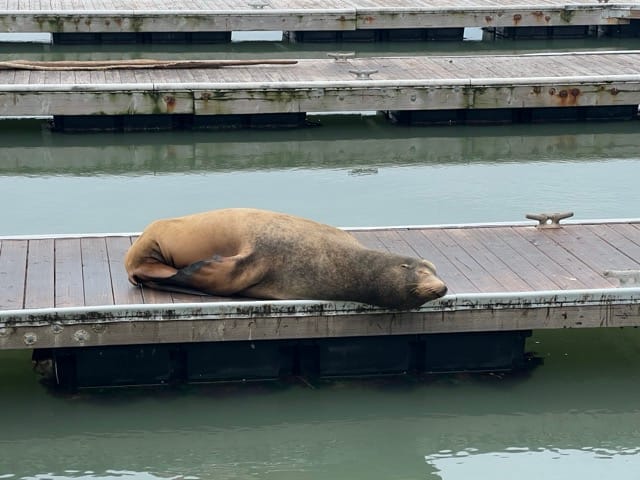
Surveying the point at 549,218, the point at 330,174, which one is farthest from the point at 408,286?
the point at 330,174

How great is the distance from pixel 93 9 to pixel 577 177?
25.6ft

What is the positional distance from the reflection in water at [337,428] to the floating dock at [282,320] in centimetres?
12

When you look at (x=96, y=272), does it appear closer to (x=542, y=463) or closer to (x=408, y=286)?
(x=408, y=286)

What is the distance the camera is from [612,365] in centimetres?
748

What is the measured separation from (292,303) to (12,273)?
1.52 metres

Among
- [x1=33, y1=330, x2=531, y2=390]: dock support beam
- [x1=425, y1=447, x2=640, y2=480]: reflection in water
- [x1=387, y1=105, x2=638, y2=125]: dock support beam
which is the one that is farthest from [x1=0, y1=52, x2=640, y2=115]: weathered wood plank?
[x1=425, y1=447, x2=640, y2=480]: reflection in water

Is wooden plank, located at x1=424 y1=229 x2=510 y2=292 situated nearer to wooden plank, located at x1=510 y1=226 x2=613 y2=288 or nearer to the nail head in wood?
wooden plank, located at x1=510 y1=226 x2=613 y2=288

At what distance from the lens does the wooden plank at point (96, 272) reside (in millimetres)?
6812

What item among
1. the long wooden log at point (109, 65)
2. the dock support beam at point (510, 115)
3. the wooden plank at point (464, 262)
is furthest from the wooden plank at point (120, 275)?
the dock support beam at point (510, 115)

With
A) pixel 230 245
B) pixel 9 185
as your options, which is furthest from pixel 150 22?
pixel 230 245

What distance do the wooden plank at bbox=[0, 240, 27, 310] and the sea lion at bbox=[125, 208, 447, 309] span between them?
57 cm

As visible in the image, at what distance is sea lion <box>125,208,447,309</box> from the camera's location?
22.4ft

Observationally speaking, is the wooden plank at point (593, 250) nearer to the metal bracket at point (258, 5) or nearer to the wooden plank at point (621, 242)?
the wooden plank at point (621, 242)

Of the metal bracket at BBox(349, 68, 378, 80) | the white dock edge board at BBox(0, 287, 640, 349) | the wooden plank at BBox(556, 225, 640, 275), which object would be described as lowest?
the white dock edge board at BBox(0, 287, 640, 349)
